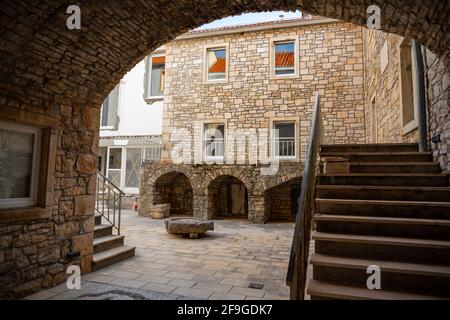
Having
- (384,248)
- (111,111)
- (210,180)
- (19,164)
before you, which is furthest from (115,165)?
(384,248)

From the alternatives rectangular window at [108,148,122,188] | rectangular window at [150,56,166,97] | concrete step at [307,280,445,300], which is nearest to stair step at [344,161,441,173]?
concrete step at [307,280,445,300]

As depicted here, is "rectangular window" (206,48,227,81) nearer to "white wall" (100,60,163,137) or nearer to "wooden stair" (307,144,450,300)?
"white wall" (100,60,163,137)

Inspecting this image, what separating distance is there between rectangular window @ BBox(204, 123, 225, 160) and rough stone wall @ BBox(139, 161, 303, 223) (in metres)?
0.82

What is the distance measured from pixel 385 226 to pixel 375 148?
84.2 inches

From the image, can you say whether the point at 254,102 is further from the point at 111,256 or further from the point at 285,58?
the point at 111,256

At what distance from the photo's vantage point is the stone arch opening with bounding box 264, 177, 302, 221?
980 cm

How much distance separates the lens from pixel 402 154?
13.1 feet

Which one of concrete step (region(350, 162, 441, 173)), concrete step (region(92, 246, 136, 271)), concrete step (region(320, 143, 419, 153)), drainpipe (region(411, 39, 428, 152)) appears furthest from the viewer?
concrete step (region(320, 143, 419, 153))

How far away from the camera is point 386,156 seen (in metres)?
4.16

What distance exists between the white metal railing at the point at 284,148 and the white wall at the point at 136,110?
5.17 m

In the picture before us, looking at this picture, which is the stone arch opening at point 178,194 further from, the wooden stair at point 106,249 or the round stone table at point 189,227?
the wooden stair at point 106,249

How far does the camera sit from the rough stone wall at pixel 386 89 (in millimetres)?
4938
